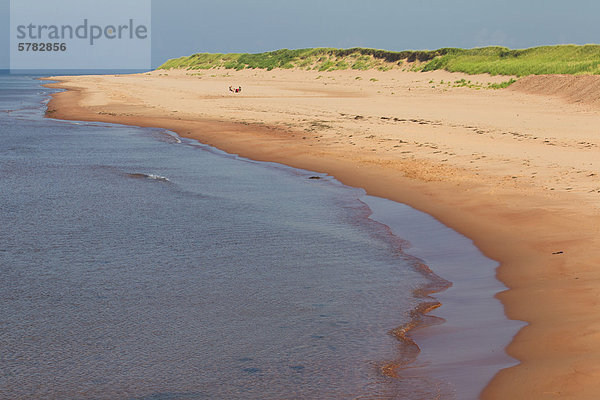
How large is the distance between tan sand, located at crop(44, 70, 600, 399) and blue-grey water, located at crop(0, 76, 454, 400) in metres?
1.02

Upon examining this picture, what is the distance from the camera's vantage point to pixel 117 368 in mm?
5406

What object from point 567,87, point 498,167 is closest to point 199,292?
point 498,167

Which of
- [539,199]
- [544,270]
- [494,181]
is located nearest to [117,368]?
[544,270]

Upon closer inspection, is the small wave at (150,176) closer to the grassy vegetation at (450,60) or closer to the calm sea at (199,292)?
the calm sea at (199,292)

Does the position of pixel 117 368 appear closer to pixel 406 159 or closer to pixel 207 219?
pixel 207 219

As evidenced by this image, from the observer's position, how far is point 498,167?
13977 mm

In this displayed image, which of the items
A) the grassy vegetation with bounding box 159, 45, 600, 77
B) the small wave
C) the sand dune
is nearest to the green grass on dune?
the grassy vegetation with bounding box 159, 45, 600, 77

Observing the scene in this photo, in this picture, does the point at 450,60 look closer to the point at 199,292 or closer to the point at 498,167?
the point at 498,167

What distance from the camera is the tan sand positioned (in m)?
5.73

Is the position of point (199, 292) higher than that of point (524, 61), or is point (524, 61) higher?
point (524, 61)

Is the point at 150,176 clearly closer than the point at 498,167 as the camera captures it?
No

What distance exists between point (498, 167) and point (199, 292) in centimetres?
855

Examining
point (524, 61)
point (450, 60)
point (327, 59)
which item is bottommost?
point (524, 61)

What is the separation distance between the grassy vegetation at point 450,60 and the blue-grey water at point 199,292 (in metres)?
30.7
